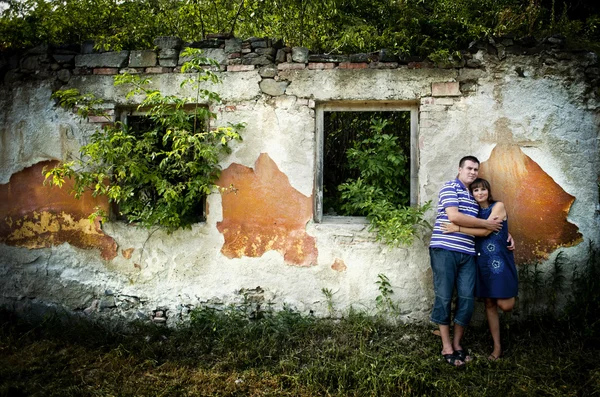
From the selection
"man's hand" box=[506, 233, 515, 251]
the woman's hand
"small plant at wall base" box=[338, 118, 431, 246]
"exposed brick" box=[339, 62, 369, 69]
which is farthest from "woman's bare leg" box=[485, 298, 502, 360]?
"exposed brick" box=[339, 62, 369, 69]

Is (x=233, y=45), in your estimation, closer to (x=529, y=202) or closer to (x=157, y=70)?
(x=157, y=70)

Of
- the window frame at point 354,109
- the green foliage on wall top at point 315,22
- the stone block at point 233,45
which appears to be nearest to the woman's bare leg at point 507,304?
the window frame at point 354,109

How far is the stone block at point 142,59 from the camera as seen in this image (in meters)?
3.91

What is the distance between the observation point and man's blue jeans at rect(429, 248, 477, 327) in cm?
308

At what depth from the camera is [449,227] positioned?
311 centimetres

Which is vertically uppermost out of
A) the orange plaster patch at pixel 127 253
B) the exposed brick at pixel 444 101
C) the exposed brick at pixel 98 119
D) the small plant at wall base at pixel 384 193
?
the exposed brick at pixel 444 101

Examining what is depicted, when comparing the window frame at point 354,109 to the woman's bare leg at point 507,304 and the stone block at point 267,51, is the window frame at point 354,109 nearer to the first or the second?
the stone block at point 267,51

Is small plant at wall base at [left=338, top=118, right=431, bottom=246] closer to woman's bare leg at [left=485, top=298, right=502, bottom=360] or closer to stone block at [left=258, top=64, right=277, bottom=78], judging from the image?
woman's bare leg at [left=485, top=298, right=502, bottom=360]

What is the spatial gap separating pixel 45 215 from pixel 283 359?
2878mm

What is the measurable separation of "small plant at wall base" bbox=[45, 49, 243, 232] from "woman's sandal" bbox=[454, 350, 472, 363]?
2542 millimetres

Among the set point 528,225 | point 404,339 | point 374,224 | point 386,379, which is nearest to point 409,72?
point 374,224

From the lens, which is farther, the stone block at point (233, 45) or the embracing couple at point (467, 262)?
the stone block at point (233, 45)

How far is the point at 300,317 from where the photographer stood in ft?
12.0

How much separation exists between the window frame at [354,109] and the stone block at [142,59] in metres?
1.72
